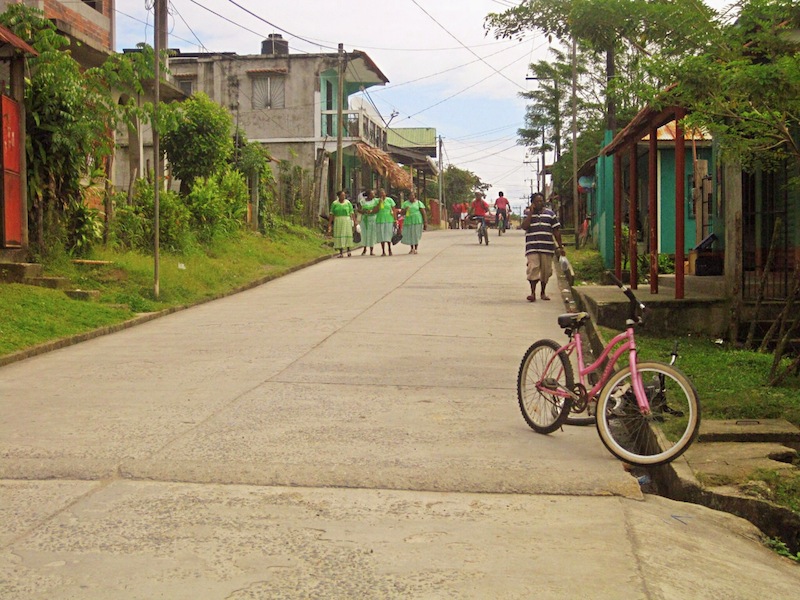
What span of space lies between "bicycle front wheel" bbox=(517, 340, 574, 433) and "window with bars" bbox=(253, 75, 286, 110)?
3648cm

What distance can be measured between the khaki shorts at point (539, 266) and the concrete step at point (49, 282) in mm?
7444

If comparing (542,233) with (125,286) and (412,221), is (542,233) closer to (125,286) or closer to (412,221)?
(125,286)

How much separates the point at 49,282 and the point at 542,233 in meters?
7.93

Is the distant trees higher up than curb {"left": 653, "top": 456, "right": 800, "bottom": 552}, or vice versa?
the distant trees

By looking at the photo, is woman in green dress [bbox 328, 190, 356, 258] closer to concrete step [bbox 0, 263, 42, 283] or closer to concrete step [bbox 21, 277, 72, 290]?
concrete step [bbox 21, 277, 72, 290]

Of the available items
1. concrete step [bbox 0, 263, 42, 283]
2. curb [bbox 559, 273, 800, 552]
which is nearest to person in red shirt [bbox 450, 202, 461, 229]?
concrete step [bbox 0, 263, 42, 283]

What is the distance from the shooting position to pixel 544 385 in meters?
7.42

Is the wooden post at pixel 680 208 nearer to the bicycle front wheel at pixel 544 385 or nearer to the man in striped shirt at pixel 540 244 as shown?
the man in striped shirt at pixel 540 244

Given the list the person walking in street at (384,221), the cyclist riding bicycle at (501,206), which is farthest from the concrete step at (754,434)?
the cyclist riding bicycle at (501,206)

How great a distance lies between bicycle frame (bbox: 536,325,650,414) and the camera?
652 cm

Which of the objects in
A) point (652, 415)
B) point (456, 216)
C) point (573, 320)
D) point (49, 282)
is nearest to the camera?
point (652, 415)

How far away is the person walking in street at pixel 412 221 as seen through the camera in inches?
1091

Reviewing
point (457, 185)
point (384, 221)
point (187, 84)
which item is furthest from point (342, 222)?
point (457, 185)

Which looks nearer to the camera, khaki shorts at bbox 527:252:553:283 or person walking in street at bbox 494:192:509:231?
khaki shorts at bbox 527:252:553:283
